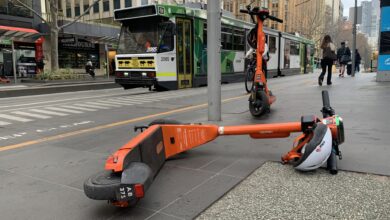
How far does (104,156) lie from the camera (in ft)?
14.9

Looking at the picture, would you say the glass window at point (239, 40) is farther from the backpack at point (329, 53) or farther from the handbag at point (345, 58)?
the handbag at point (345, 58)

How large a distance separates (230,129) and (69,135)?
2.99m

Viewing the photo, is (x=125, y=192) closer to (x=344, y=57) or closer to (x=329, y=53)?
Result: (x=329, y=53)

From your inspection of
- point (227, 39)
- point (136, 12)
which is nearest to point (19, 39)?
point (136, 12)

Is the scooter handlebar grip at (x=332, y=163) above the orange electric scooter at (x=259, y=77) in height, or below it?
below

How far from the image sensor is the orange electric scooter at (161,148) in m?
2.68

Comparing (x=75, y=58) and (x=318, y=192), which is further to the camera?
(x=75, y=58)

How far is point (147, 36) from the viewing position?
13938 millimetres

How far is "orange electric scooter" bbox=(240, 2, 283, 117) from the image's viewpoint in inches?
269

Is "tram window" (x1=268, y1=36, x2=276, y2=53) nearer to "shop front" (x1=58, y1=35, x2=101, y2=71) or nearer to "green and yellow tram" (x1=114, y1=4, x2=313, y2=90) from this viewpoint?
"green and yellow tram" (x1=114, y1=4, x2=313, y2=90)

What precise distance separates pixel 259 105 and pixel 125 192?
182 inches

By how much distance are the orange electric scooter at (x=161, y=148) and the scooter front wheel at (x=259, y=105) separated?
7.84 feet

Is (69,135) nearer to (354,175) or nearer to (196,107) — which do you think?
(196,107)

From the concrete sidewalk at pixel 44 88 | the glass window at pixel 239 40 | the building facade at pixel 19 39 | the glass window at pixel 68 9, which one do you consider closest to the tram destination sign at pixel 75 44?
the building facade at pixel 19 39
